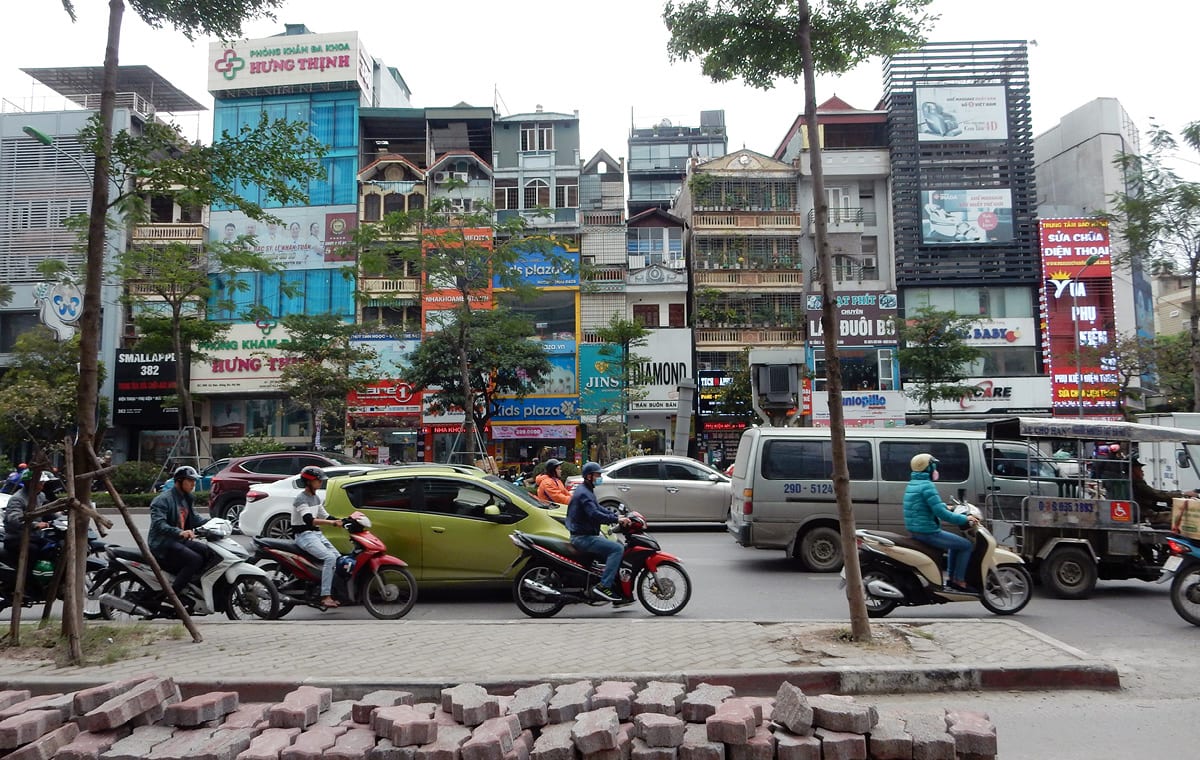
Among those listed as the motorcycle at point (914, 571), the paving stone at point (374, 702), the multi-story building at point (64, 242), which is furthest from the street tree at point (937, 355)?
the multi-story building at point (64, 242)

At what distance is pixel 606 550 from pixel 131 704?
4.51 meters

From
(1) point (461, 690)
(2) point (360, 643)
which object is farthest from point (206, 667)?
(1) point (461, 690)

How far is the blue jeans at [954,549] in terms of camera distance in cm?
813

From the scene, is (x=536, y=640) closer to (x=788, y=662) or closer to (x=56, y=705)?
(x=788, y=662)

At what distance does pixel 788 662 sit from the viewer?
6.10 meters

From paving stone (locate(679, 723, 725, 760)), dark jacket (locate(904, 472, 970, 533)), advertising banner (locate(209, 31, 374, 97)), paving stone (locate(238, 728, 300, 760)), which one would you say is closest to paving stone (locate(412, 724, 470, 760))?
paving stone (locate(238, 728, 300, 760))

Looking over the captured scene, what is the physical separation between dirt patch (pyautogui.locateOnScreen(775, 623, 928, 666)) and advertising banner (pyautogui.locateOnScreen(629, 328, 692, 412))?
90.9 feet

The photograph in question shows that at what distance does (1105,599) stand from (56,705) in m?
10.4

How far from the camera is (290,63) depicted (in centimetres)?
3709

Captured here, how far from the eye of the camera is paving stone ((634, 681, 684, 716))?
4.69 meters

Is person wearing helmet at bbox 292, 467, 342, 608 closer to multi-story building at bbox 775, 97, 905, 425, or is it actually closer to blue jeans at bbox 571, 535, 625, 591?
blue jeans at bbox 571, 535, 625, 591

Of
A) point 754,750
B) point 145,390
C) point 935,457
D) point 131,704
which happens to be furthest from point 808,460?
point 145,390

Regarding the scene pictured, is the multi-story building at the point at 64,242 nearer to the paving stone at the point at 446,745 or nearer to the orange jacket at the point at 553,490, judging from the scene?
the orange jacket at the point at 553,490

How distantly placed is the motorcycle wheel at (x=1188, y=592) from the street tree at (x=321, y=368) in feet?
84.6
